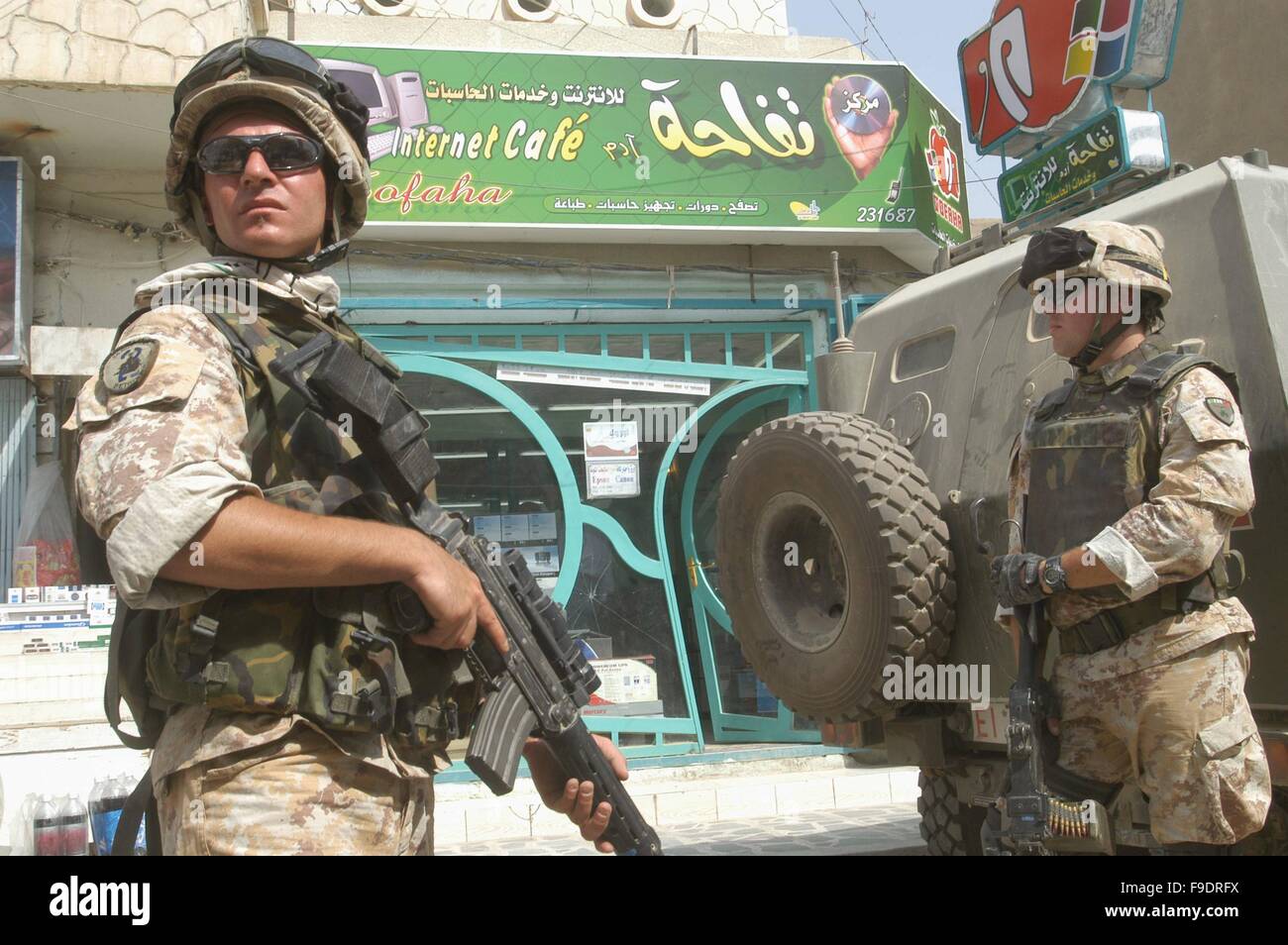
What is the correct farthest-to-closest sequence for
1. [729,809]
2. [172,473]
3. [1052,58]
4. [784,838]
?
[729,809], [1052,58], [784,838], [172,473]

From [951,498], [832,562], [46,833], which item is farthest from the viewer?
[46,833]

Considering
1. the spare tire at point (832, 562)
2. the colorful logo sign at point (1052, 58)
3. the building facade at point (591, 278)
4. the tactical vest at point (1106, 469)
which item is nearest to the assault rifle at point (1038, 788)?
the tactical vest at point (1106, 469)

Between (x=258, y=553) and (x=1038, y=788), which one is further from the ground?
(x=258, y=553)

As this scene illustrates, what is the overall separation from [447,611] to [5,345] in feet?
20.0

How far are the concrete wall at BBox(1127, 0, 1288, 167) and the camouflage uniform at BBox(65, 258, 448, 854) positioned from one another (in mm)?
10521

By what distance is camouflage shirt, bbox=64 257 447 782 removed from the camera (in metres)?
1.51

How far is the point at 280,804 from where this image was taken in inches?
63.8

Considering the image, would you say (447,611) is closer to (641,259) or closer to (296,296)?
(296,296)

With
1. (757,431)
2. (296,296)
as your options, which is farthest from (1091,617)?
(296,296)

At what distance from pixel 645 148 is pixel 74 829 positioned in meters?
5.54

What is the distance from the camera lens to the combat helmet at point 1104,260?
2957 millimetres

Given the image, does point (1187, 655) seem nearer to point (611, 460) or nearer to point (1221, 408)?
point (1221, 408)

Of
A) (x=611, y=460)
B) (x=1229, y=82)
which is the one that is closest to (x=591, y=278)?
(x=611, y=460)

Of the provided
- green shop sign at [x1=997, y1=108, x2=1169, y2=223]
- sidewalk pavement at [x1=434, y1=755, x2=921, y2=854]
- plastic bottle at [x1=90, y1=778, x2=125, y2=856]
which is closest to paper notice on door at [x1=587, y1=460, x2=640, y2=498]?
sidewalk pavement at [x1=434, y1=755, x2=921, y2=854]
